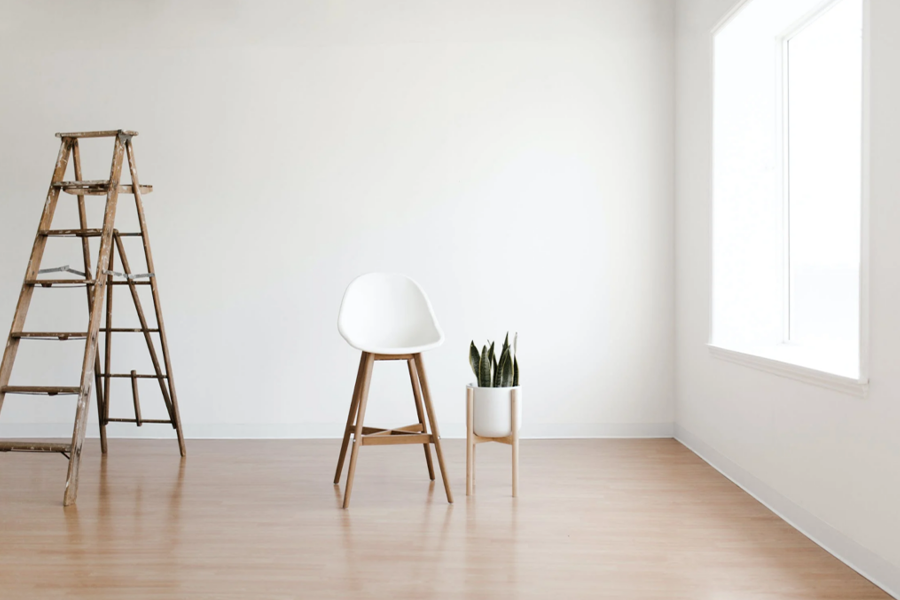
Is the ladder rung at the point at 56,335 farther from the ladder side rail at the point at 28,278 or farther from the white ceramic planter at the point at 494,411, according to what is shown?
the white ceramic planter at the point at 494,411

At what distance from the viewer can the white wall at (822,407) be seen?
1920mm

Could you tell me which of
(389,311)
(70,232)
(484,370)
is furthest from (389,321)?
(70,232)

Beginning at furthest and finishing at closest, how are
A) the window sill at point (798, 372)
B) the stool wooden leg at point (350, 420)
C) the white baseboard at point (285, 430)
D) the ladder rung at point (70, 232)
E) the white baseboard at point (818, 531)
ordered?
1. the white baseboard at point (285, 430)
2. the ladder rung at point (70, 232)
3. the stool wooden leg at point (350, 420)
4. the window sill at point (798, 372)
5. the white baseboard at point (818, 531)

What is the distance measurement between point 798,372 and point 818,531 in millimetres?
528

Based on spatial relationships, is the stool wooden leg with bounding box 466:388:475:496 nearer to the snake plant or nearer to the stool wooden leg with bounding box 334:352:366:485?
the snake plant

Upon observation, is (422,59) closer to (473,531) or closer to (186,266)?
(186,266)

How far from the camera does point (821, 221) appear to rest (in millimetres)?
2979

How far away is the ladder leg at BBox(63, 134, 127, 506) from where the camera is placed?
271cm

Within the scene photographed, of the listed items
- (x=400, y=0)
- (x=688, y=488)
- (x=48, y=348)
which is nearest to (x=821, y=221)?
(x=688, y=488)

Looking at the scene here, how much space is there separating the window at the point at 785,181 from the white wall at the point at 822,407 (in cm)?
11

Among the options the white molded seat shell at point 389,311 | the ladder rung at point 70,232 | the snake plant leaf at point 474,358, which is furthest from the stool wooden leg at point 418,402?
the ladder rung at point 70,232

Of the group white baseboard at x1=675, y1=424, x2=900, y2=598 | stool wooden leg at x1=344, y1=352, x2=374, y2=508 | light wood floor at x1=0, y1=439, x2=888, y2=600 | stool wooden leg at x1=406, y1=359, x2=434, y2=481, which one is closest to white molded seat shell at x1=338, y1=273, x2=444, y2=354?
stool wooden leg at x1=406, y1=359, x2=434, y2=481

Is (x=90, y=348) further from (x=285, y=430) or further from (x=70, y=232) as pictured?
(x=285, y=430)

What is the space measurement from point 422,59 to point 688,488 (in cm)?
269
